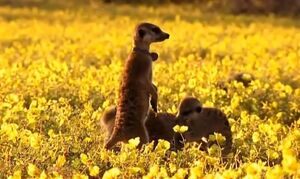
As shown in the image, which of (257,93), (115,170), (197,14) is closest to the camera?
(115,170)

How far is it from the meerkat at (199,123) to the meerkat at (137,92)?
0.28 m

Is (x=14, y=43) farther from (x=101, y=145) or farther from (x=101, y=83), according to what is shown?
(x=101, y=145)

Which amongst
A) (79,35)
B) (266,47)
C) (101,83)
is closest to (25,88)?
(101,83)

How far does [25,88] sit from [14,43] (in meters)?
7.18

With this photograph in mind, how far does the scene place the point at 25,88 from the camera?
9766 mm

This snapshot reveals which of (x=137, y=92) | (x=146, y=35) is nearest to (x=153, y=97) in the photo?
(x=137, y=92)

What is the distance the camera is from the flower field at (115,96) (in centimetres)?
602

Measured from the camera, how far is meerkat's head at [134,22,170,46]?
295 inches

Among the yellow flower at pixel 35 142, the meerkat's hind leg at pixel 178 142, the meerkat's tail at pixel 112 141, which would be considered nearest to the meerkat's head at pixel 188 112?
the meerkat's hind leg at pixel 178 142

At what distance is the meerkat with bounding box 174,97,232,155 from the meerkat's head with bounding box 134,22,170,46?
0.58 meters

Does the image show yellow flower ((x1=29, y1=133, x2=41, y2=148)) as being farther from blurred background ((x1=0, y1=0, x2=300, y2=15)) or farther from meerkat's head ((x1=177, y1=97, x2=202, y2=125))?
blurred background ((x1=0, y1=0, x2=300, y2=15))

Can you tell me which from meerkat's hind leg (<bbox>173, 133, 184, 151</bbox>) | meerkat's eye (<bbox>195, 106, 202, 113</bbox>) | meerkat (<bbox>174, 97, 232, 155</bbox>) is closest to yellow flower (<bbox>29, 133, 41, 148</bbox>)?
meerkat's hind leg (<bbox>173, 133, 184, 151</bbox>)

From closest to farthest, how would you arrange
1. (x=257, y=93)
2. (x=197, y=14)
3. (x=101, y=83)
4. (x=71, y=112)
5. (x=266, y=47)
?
(x=71, y=112) → (x=257, y=93) → (x=101, y=83) → (x=266, y=47) → (x=197, y=14)

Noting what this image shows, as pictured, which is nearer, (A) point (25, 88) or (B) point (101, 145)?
(B) point (101, 145)
